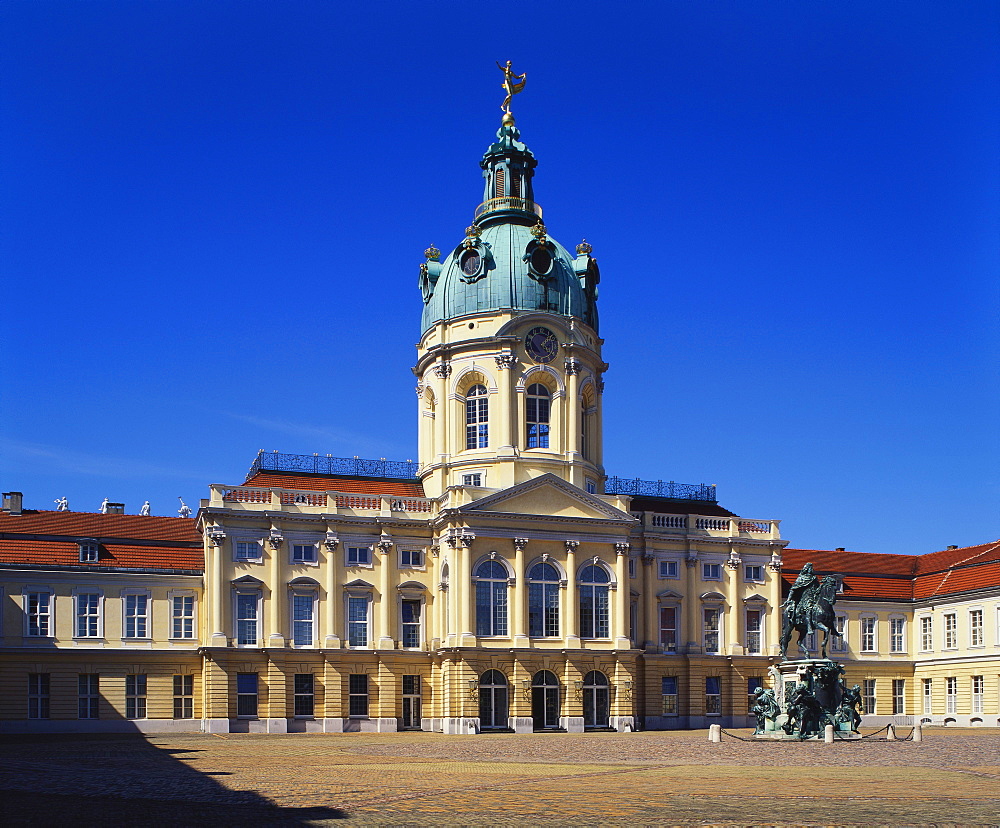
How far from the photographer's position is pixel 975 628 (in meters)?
75.4

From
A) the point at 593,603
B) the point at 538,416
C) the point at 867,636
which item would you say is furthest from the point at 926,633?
the point at 538,416

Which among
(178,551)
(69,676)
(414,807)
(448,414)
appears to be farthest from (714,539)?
(414,807)

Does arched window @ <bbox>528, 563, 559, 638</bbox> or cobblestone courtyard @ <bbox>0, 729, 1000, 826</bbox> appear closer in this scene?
cobblestone courtyard @ <bbox>0, 729, 1000, 826</bbox>

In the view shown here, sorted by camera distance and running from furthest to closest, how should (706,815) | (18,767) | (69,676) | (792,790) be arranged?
(69,676) < (18,767) < (792,790) < (706,815)

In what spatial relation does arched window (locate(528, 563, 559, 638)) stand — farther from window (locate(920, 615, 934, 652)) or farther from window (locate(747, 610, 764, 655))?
window (locate(920, 615, 934, 652))

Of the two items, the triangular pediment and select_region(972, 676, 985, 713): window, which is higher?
the triangular pediment

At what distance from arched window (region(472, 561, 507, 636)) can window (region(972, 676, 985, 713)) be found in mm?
30191

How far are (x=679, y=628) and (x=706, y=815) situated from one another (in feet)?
169

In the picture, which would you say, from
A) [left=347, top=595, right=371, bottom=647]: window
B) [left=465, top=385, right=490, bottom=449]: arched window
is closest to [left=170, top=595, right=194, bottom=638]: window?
[left=347, top=595, right=371, bottom=647]: window

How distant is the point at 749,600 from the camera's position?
74.6 m

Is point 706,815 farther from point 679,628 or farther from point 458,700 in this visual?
point 679,628

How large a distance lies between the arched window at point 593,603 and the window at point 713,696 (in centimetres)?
928

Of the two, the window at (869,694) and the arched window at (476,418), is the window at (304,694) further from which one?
the window at (869,694)

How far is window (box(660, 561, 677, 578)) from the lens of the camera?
7300 centimetres
